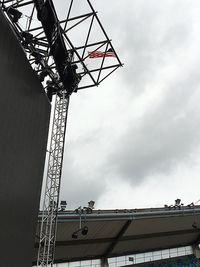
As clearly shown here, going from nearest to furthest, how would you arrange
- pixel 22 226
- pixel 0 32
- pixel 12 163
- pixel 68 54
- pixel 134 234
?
pixel 0 32, pixel 12 163, pixel 22 226, pixel 68 54, pixel 134 234

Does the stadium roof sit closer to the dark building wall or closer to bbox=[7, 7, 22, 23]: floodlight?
the dark building wall

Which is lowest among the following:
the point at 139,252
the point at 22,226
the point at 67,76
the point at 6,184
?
the point at 22,226

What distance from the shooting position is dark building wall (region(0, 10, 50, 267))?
14992 millimetres

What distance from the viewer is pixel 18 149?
16312mm

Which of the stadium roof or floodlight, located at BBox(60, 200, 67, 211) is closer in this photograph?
floodlight, located at BBox(60, 200, 67, 211)

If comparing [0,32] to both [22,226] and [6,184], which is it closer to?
[6,184]

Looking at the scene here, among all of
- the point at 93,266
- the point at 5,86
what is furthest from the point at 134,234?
the point at 5,86

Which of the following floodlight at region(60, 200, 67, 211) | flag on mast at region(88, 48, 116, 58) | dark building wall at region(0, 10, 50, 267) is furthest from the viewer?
floodlight at region(60, 200, 67, 211)

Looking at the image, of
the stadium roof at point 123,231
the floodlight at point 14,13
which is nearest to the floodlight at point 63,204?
the stadium roof at point 123,231

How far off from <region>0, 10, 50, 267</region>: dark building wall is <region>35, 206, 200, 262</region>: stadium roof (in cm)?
1231

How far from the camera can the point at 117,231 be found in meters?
37.4

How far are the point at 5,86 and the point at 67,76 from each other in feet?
27.2

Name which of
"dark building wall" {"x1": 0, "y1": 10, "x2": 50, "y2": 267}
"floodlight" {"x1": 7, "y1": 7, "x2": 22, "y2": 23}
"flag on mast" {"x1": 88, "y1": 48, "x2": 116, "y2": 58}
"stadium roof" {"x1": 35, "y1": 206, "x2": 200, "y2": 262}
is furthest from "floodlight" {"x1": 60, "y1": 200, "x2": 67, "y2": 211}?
"floodlight" {"x1": 7, "y1": 7, "x2": 22, "y2": 23}

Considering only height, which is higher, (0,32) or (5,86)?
(0,32)
